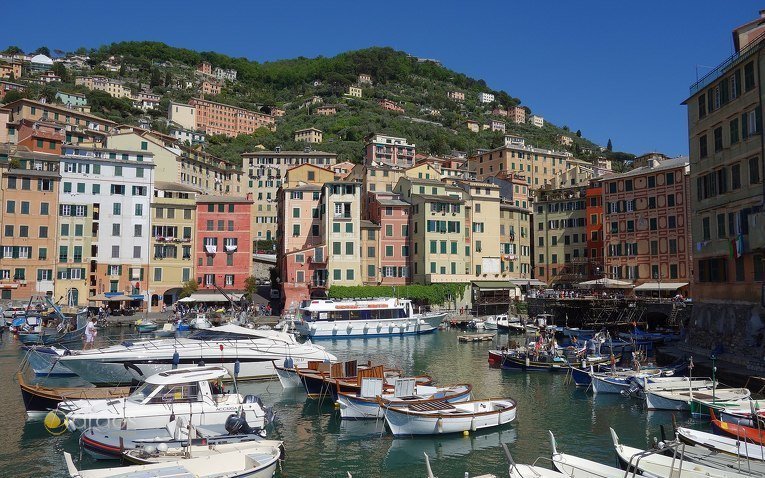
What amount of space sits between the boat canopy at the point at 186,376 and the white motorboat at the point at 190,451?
9.81 ft

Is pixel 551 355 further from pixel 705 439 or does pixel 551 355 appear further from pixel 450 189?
pixel 450 189

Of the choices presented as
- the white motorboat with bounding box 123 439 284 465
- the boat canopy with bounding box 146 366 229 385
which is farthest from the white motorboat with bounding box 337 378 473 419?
the white motorboat with bounding box 123 439 284 465

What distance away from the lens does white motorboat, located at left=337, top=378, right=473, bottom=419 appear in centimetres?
2358

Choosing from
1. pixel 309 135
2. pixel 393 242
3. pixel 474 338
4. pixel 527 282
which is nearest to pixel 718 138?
pixel 474 338

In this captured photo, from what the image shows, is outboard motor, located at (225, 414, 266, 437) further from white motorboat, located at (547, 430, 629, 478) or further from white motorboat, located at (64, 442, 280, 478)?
white motorboat, located at (547, 430, 629, 478)

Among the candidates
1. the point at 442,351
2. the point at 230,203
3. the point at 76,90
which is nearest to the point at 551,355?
the point at 442,351

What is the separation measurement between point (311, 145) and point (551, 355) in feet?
405

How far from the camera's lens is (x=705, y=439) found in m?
17.5

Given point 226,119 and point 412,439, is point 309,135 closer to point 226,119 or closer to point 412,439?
point 226,119

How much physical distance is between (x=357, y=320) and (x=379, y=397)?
3492 centimetres

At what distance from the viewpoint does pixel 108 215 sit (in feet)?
228

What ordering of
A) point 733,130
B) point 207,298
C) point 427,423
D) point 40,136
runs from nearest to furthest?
point 427,423 → point 733,130 → point 207,298 → point 40,136

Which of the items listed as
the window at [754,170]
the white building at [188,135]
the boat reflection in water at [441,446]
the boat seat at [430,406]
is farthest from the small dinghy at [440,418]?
the white building at [188,135]

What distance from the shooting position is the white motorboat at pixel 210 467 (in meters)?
14.7
